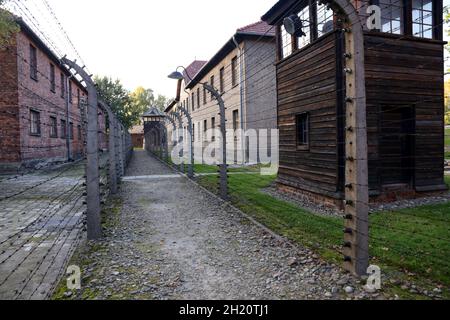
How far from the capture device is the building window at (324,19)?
24.4 ft

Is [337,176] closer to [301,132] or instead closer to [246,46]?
[301,132]

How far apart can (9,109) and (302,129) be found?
487 inches

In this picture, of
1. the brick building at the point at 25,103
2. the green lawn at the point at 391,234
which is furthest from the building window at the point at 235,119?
the green lawn at the point at 391,234

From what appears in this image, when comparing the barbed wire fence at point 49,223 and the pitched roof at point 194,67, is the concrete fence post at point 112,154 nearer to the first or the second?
the barbed wire fence at point 49,223

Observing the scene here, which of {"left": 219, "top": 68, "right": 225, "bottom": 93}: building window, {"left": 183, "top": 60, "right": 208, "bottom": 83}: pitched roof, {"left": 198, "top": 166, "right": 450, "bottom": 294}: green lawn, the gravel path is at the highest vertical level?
{"left": 183, "top": 60, "right": 208, "bottom": 83}: pitched roof

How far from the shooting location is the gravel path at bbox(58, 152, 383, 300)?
3438mm

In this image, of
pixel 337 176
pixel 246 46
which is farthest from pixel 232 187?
pixel 246 46

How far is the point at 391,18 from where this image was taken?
308 inches

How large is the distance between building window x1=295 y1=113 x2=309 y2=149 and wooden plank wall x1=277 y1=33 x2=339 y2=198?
12 cm

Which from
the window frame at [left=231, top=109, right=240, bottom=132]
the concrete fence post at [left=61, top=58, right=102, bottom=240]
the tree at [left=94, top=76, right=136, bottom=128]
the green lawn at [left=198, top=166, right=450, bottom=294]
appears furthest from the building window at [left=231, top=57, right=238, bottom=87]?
the tree at [left=94, top=76, right=136, bottom=128]

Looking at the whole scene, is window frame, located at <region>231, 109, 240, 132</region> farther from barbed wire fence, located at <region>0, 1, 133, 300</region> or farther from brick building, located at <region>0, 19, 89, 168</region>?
barbed wire fence, located at <region>0, 1, 133, 300</region>

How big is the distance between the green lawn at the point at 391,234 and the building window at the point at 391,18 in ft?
13.4

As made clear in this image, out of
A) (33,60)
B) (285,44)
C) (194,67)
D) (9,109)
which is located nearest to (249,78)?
(285,44)

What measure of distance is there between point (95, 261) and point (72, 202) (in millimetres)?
4484
